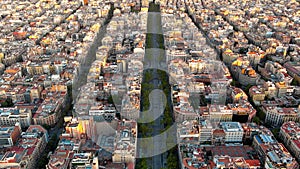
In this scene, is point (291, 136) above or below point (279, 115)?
below

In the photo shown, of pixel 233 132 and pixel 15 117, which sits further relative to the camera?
pixel 15 117

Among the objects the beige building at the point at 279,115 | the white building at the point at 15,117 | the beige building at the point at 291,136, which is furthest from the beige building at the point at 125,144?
the beige building at the point at 279,115

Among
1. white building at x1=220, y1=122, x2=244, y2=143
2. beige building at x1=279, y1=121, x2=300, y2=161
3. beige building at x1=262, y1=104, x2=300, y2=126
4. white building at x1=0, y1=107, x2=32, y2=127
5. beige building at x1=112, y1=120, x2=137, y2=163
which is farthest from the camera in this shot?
beige building at x1=262, y1=104, x2=300, y2=126

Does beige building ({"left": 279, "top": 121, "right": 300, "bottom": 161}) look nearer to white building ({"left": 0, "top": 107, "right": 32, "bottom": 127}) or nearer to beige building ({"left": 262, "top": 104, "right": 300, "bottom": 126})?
beige building ({"left": 262, "top": 104, "right": 300, "bottom": 126})

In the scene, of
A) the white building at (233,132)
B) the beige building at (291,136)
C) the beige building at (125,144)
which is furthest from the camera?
the white building at (233,132)

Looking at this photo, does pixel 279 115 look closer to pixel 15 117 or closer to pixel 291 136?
pixel 291 136

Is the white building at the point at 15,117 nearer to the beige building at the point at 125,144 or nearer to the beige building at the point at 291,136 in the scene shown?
the beige building at the point at 125,144

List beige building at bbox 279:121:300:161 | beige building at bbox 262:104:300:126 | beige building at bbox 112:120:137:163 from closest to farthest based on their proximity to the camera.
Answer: beige building at bbox 112:120:137:163 → beige building at bbox 279:121:300:161 → beige building at bbox 262:104:300:126

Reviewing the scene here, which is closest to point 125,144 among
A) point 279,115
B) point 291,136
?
point 291,136

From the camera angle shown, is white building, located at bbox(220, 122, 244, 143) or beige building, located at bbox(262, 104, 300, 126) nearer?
white building, located at bbox(220, 122, 244, 143)

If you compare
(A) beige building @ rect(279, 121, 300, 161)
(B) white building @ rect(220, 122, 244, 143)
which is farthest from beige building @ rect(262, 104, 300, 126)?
(B) white building @ rect(220, 122, 244, 143)

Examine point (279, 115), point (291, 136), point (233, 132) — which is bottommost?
point (291, 136)

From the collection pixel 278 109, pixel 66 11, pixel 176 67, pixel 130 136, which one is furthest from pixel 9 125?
pixel 66 11
